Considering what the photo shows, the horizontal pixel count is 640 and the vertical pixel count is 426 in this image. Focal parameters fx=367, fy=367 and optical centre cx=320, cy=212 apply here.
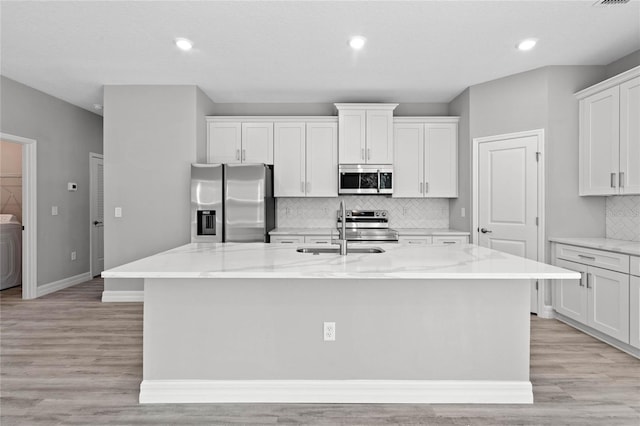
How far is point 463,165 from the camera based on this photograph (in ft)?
15.2

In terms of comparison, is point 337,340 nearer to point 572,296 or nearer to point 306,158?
point 572,296

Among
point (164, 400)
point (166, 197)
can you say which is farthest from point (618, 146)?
point (166, 197)

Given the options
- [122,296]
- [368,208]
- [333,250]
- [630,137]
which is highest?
[630,137]

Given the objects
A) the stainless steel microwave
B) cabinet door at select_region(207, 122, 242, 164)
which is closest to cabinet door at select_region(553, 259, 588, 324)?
the stainless steel microwave

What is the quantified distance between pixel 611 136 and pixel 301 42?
9.68ft

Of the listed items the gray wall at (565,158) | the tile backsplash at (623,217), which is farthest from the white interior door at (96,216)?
the tile backsplash at (623,217)

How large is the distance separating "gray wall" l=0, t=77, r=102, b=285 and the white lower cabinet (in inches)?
240

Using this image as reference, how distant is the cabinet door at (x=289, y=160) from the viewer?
15.8ft

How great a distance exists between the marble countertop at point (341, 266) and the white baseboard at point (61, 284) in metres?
3.40

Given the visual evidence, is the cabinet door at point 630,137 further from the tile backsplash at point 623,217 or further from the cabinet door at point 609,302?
the cabinet door at point 609,302

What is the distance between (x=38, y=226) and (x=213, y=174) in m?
2.45

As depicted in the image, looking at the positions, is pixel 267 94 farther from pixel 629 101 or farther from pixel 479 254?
pixel 629 101

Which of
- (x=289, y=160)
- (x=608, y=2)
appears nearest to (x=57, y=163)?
(x=289, y=160)

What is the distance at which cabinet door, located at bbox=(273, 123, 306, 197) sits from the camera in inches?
189
